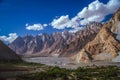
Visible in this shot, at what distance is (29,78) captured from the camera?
68.6m

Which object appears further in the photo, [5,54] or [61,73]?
[5,54]

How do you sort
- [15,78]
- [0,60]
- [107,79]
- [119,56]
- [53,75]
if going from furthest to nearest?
[119,56] → [0,60] → [53,75] → [15,78] → [107,79]

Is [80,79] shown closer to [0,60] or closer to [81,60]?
[0,60]

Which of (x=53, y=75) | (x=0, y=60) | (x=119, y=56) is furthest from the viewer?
Answer: (x=119, y=56)

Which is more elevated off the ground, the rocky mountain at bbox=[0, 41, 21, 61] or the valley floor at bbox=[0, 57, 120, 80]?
the rocky mountain at bbox=[0, 41, 21, 61]

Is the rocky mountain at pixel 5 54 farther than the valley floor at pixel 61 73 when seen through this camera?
A: Yes

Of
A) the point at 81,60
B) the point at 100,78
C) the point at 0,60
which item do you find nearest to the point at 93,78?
the point at 100,78

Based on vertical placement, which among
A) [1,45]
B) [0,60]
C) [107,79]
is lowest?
[107,79]

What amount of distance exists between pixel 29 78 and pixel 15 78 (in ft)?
10.8

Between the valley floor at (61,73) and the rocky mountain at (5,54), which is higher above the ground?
the rocky mountain at (5,54)

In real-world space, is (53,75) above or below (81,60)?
below

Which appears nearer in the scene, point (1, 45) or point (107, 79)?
point (107, 79)

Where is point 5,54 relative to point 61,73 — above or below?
above

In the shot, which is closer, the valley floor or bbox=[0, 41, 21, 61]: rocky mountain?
the valley floor
